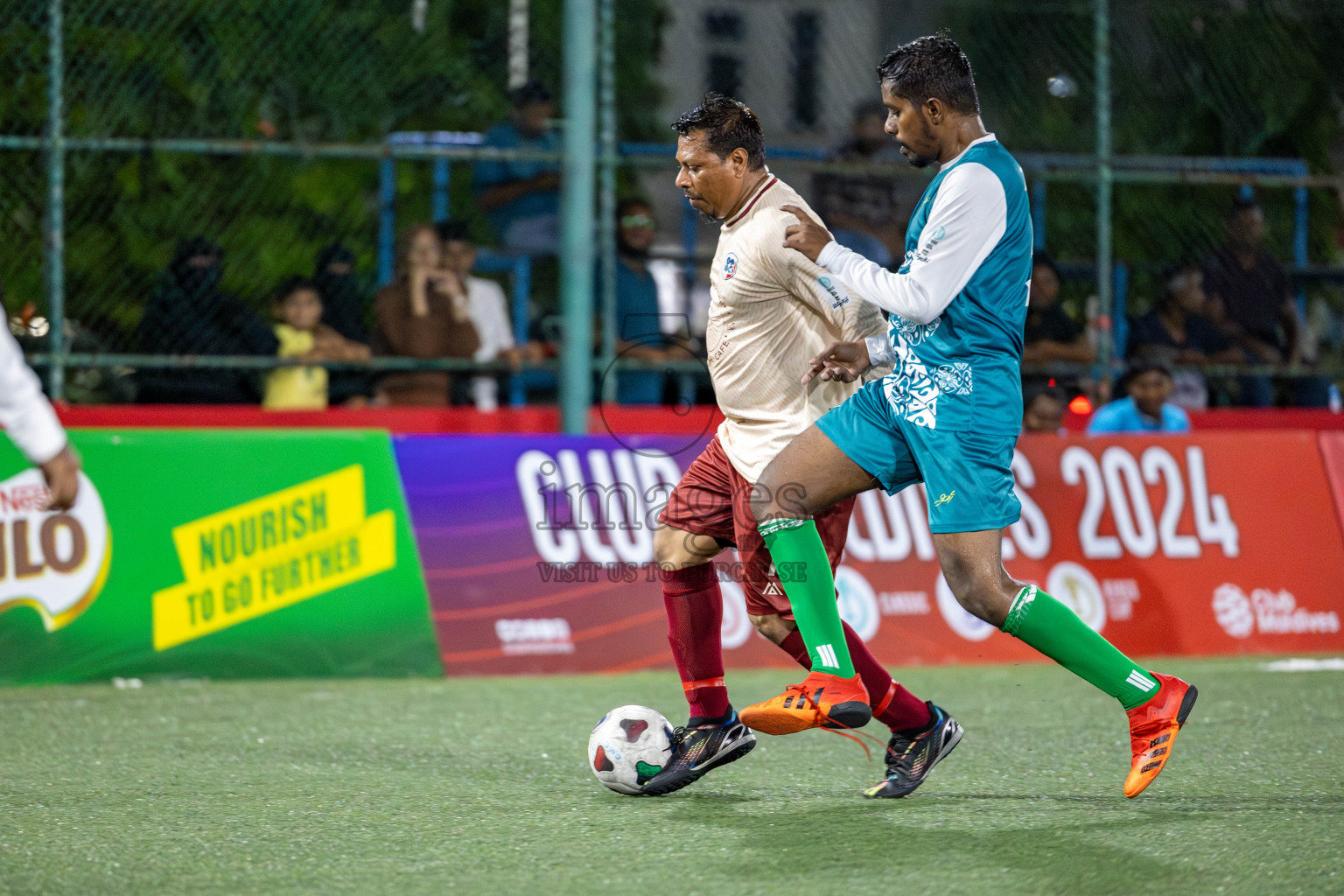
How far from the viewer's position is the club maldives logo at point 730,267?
4977 mm

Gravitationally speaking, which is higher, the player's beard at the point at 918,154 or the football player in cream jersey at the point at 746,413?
the player's beard at the point at 918,154

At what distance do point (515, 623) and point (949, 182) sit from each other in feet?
14.3

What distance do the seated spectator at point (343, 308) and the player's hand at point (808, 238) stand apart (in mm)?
5421

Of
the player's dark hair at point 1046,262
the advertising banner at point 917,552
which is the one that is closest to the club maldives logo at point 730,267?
the advertising banner at point 917,552

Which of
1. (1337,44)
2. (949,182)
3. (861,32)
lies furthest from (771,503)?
(1337,44)

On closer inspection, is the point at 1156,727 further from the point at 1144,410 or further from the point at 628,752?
the point at 1144,410

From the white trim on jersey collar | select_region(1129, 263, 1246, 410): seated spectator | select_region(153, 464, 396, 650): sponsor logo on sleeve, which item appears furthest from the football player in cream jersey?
select_region(1129, 263, 1246, 410): seated spectator

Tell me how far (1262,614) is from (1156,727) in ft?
16.0

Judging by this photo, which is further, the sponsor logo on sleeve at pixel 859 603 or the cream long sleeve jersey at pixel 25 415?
the sponsor logo on sleeve at pixel 859 603

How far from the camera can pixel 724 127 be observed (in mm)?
5020

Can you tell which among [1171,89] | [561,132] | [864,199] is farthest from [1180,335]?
[561,132]

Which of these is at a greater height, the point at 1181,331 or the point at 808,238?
the point at 808,238

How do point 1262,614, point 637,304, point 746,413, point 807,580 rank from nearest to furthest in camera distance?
point 807,580 < point 746,413 < point 1262,614 < point 637,304

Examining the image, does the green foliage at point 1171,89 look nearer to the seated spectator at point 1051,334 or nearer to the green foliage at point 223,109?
the seated spectator at point 1051,334
